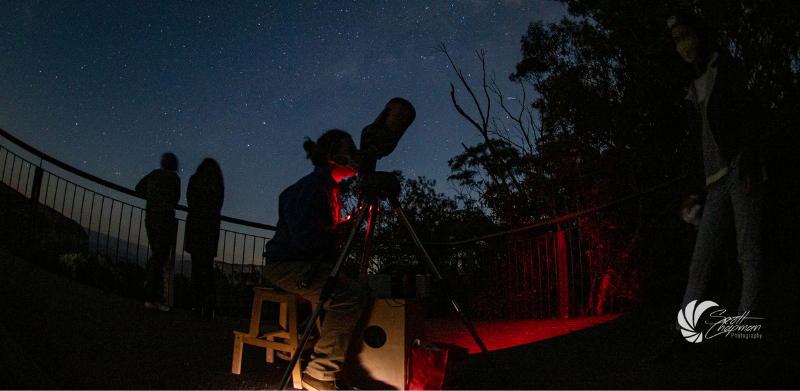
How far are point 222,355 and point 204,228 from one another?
157cm

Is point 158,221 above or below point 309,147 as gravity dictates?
below

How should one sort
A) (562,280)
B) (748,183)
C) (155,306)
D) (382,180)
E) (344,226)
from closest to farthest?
(748,183)
(382,180)
(344,226)
(155,306)
(562,280)

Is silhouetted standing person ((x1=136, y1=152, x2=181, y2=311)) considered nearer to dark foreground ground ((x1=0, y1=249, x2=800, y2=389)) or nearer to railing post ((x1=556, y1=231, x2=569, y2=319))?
dark foreground ground ((x1=0, y1=249, x2=800, y2=389))

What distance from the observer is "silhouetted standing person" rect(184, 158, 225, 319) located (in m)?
3.71

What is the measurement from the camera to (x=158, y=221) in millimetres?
3721

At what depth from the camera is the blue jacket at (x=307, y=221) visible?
6.95 feet

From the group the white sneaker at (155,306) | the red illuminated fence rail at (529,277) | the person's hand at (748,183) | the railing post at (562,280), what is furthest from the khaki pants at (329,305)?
the railing post at (562,280)

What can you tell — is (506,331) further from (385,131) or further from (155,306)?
(155,306)

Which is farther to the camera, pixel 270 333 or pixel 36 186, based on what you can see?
pixel 36 186

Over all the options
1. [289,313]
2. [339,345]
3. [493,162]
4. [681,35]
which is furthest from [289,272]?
[493,162]

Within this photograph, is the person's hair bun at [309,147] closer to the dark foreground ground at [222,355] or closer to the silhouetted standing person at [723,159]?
the dark foreground ground at [222,355]

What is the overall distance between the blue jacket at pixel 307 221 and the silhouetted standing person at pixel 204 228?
1903 millimetres
